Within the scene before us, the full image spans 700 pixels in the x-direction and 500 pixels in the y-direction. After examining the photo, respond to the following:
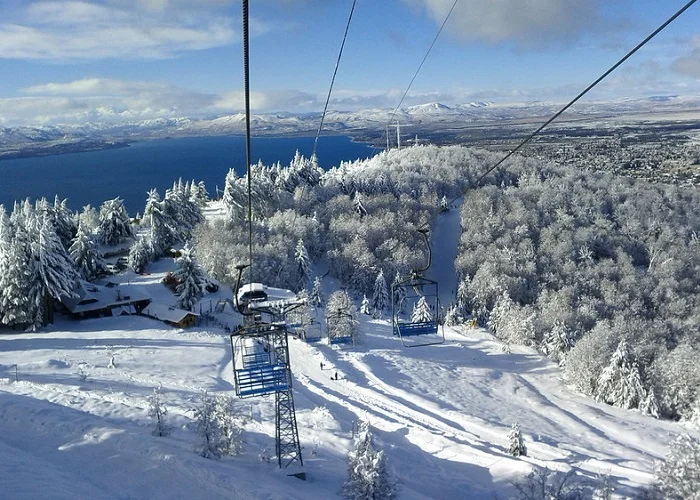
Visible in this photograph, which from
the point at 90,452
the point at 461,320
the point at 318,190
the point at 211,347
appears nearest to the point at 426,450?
the point at 90,452

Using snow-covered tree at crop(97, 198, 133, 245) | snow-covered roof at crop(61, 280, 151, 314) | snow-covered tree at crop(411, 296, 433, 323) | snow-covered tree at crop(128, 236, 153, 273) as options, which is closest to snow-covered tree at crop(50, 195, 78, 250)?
snow-covered tree at crop(97, 198, 133, 245)

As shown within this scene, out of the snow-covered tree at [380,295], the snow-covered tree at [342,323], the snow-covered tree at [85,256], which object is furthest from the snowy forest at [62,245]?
the snow-covered tree at [380,295]

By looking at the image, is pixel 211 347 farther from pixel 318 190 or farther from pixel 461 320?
pixel 318 190

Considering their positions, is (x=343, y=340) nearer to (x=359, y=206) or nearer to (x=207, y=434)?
(x=207, y=434)

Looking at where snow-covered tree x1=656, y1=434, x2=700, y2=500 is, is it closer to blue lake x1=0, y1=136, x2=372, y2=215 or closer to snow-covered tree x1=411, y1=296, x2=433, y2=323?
snow-covered tree x1=411, y1=296, x2=433, y2=323

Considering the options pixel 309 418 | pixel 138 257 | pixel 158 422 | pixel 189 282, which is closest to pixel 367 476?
pixel 158 422

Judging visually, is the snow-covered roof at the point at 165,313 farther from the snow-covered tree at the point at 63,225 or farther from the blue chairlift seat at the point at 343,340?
the snow-covered tree at the point at 63,225
